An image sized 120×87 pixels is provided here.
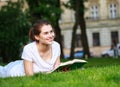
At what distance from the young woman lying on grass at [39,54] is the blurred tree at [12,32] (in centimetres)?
2160

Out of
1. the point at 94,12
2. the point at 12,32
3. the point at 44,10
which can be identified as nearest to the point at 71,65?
the point at 12,32

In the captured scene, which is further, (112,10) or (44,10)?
(112,10)

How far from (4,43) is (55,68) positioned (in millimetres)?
22870

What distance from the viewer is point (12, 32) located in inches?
1234

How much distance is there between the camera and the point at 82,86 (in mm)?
6180

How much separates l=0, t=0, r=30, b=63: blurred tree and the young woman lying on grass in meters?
21.6

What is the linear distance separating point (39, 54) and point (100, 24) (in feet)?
230

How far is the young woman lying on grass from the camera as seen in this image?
29.7ft

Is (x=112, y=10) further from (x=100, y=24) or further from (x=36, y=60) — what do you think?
(x=36, y=60)

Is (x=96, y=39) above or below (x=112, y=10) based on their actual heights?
below

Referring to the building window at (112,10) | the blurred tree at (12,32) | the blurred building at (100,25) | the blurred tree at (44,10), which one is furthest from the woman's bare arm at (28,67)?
the building window at (112,10)

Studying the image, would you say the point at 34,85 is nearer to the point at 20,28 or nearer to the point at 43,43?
the point at 43,43

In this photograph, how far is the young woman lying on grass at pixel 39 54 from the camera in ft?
29.7

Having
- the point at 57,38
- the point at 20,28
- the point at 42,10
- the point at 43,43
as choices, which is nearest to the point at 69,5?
the point at 57,38
